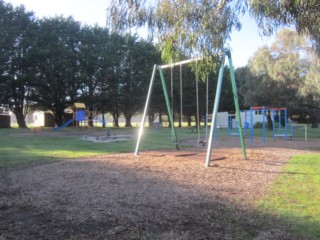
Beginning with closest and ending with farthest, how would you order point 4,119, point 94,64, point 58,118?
point 4,119
point 94,64
point 58,118

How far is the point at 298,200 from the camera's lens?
6.37 meters

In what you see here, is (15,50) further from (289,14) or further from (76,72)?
(289,14)

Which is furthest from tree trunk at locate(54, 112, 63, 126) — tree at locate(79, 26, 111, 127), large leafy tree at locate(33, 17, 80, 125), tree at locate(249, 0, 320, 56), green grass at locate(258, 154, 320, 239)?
tree at locate(249, 0, 320, 56)

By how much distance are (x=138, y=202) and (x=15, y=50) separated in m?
36.3

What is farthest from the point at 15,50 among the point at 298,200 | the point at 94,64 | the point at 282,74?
the point at 298,200

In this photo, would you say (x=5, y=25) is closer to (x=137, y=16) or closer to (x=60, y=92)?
(x=60, y=92)

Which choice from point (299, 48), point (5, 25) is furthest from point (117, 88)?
point (299, 48)

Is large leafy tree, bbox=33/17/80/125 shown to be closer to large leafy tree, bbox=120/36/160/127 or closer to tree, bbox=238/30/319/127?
large leafy tree, bbox=120/36/160/127

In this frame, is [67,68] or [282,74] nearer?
[282,74]

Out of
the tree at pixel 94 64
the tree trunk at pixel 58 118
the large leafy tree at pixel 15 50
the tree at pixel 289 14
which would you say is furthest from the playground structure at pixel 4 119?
the tree at pixel 289 14

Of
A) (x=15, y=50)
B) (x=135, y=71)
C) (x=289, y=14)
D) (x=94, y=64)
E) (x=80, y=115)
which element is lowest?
(x=80, y=115)

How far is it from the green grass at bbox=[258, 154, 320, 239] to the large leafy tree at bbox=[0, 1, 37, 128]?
33771 mm

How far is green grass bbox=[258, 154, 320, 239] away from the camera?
4.97m

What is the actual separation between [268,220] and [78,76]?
A: 124ft
